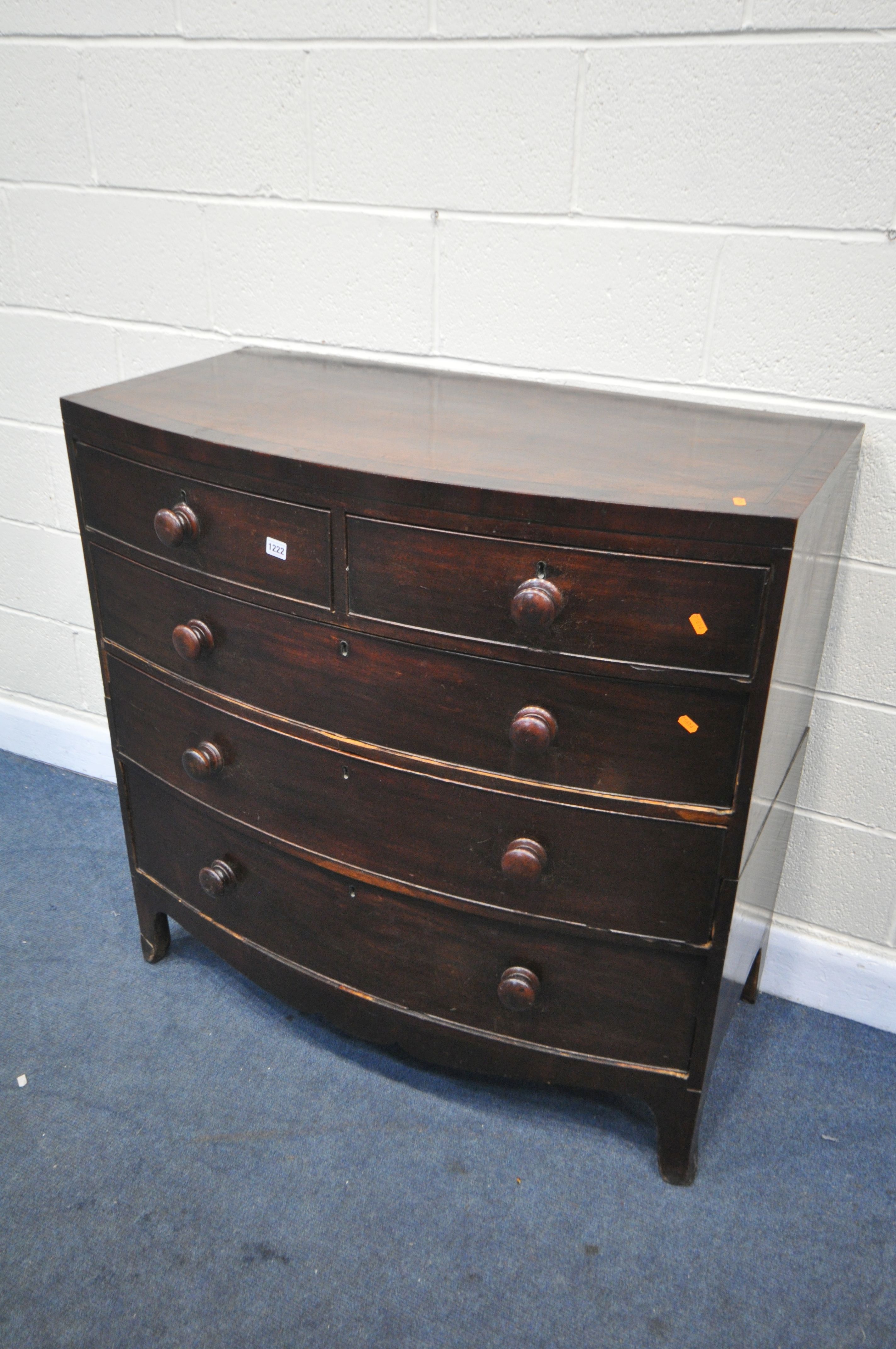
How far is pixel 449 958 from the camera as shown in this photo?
1385 millimetres

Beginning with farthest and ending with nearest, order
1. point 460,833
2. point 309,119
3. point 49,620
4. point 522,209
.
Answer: point 49,620, point 309,119, point 522,209, point 460,833

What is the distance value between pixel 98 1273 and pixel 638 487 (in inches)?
46.5

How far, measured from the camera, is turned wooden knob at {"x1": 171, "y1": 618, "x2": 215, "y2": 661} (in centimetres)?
134

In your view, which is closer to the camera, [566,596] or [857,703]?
[566,596]

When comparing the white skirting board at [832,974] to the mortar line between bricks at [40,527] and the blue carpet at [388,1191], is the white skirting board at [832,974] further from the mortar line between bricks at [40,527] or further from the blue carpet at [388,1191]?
the mortar line between bricks at [40,527]

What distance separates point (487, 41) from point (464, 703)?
95cm

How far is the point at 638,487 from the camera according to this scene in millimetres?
1077

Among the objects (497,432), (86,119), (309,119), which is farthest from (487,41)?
(86,119)

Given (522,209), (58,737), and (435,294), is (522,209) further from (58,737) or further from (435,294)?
(58,737)

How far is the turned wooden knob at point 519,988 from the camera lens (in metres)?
1.32

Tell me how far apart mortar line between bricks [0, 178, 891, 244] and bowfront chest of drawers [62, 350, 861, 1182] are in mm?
233

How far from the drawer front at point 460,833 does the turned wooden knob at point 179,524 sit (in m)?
0.26

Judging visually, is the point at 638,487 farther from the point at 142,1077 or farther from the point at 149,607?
the point at 142,1077

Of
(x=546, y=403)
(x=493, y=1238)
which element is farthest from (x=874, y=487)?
(x=493, y=1238)
